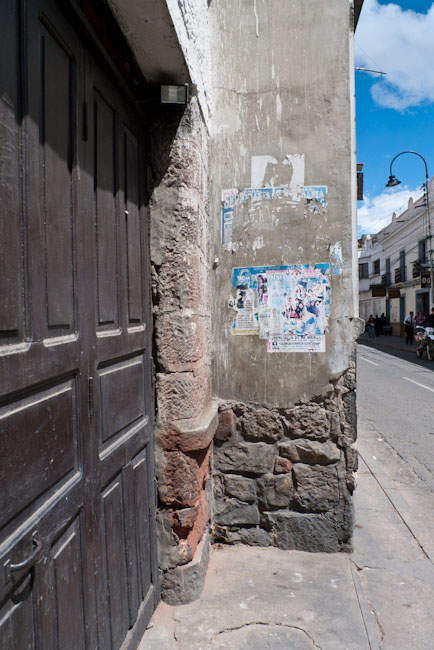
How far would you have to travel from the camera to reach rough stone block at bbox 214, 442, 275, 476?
324 centimetres

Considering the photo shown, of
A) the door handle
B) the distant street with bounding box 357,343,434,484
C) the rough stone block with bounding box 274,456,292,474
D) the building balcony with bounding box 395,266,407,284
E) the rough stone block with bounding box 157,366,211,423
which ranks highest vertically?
the building balcony with bounding box 395,266,407,284

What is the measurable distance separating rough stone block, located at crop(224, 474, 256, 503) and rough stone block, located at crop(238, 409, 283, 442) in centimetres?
29

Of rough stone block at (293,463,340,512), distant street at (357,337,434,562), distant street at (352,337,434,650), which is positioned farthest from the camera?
distant street at (357,337,434,562)

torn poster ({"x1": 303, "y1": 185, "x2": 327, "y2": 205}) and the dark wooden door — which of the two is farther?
torn poster ({"x1": 303, "y1": 185, "x2": 327, "y2": 205})

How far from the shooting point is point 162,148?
2.64 meters

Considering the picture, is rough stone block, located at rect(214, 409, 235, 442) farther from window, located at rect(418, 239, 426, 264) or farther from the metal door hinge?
window, located at rect(418, 239, 426, 264)

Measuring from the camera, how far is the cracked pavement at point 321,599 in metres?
2.33

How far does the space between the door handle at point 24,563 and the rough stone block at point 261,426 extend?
1.97 m

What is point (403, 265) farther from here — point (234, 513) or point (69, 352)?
point (69, 352)

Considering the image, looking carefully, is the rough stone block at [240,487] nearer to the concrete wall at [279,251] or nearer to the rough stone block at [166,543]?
the concrete wall at [279,251]

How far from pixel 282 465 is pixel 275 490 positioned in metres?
0.18

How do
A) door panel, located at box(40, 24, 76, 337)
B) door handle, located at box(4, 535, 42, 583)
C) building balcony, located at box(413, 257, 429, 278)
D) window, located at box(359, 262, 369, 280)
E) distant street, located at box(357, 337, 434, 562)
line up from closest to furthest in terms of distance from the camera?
door handle, located at box(4, 535, 42, 583) → door panel, located at box(40, 24, 76, 337) → distant street, located at box(357, 337, 434, 562) → building balcony, located at box(413, 257, 429, 278) → window, located at box(359, 262, 369, 280)

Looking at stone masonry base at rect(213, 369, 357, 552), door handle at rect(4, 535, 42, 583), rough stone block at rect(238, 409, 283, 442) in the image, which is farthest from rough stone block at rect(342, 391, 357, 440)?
door handle at rect(4, 535, 42, 583)

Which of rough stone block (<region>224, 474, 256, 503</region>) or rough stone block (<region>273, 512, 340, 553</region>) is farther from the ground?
rough stone block (<region>224, 474, 256, 503</region>)
